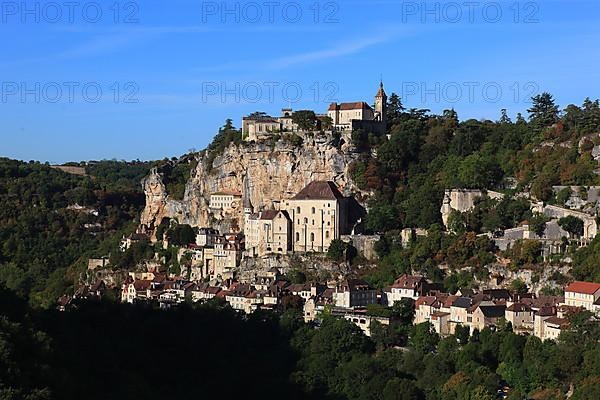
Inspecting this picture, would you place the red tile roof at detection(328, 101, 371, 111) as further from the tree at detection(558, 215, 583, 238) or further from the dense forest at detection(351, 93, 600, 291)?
the tree at detection(558, 215, 583, 238)

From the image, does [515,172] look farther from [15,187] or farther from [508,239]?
[15,187]

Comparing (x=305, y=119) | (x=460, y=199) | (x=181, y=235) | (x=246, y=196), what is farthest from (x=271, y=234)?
(x=460, y=199)

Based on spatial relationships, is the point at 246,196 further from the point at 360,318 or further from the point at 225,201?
the point at 360,318

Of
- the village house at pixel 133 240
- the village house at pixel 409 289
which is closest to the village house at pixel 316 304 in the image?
the village house at pixel 409 289

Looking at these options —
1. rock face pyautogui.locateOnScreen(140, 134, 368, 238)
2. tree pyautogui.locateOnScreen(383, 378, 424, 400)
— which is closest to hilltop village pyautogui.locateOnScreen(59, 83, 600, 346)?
rock face pyautogui.locateOnScreen(140, 134, 368, 238)

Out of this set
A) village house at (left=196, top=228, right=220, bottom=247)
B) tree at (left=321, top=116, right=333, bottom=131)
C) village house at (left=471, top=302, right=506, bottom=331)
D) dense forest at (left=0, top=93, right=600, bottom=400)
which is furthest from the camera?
tree at (left=321, top=116, right=333, bottom=131)

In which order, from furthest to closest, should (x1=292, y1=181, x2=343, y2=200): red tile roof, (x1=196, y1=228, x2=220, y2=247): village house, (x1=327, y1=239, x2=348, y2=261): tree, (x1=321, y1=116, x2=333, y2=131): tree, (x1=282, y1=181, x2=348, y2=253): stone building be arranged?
(x1=321, y1=116, x2=333, y2=131): tree → (x1=196, y1=228, x2=220, y2=247): village house → (x1=292, y1=181, x2=343, y2=200): red tile roof → (x1=282, y1=181, x2=348, y2=253): stone building → (x1=327, y1=239, x2=348, y2=261): tree
